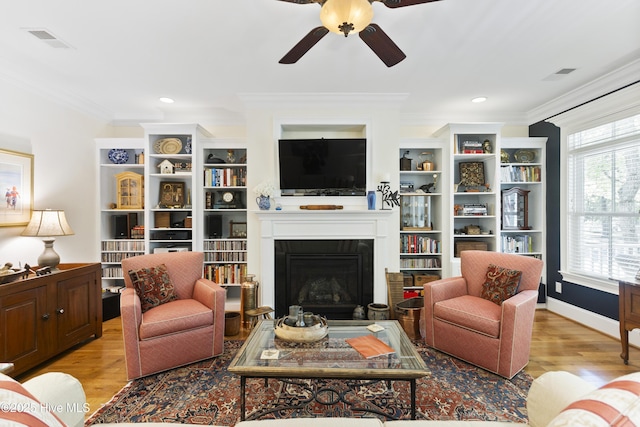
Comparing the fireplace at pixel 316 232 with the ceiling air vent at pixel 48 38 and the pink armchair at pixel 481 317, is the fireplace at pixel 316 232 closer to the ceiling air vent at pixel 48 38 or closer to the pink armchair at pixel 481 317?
the pink armchair at pixel 481 317

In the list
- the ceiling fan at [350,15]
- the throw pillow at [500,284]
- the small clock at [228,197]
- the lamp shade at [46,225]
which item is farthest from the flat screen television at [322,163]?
the lamp shade at [46,225]

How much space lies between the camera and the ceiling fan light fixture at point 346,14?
158cm

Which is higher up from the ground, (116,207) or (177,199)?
(177,199)

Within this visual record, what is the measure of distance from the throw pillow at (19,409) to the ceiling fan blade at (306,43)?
2.04m

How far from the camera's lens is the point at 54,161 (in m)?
3.54

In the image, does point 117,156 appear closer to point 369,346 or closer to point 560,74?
point 369,346

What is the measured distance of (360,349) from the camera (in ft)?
6.42

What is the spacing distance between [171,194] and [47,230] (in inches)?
58.2

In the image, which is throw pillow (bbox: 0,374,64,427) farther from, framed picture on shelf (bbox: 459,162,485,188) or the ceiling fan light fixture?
framed picture on shelf (bbox: 459,162,485,188)

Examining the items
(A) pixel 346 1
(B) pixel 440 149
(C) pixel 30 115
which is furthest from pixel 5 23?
(B) pixel 440 149

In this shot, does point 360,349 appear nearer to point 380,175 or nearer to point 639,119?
point 380,175

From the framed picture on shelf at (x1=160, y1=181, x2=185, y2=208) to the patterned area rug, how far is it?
2426mm

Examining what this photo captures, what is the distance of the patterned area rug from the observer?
1.95 metres

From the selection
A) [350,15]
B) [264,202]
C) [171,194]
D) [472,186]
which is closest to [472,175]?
[472,186]
